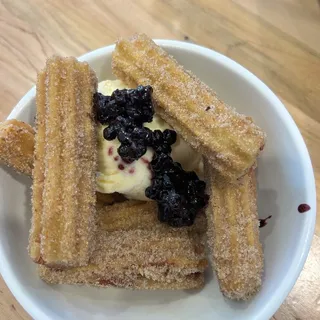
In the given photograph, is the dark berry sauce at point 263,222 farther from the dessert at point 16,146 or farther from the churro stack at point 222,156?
the dessert at point 16,146

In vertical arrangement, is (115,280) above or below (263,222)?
below

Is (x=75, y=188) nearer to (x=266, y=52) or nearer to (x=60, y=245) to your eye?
(x=60, y=245)

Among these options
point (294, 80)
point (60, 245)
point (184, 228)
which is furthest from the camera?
point (294, 80)

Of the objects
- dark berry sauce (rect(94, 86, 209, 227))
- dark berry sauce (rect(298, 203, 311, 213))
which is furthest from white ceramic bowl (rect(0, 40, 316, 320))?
dark berry sauce (rect(94, 86, 209, 227))

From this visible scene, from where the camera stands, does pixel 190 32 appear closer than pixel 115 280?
No

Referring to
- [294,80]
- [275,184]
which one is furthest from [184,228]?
[294,80]

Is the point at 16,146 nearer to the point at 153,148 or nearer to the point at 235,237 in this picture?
the point at 153,148

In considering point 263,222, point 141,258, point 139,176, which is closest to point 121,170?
point 139,176
